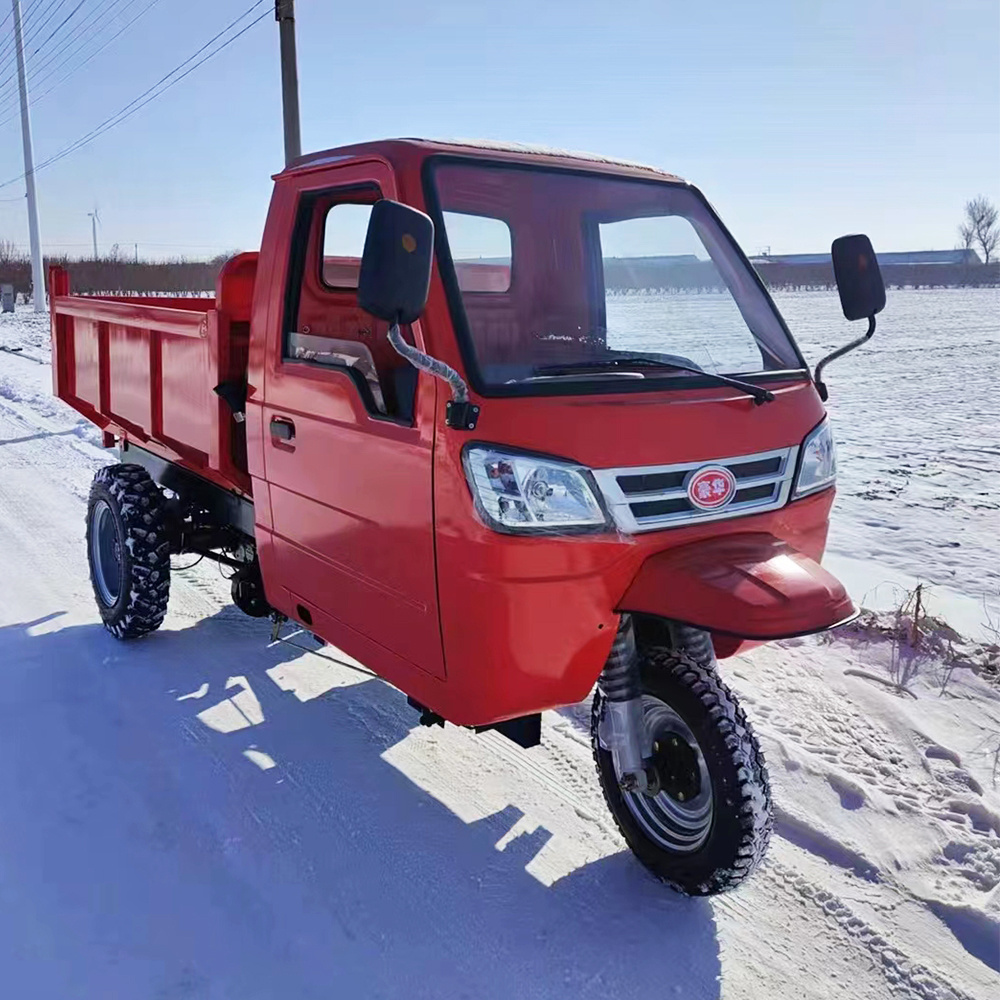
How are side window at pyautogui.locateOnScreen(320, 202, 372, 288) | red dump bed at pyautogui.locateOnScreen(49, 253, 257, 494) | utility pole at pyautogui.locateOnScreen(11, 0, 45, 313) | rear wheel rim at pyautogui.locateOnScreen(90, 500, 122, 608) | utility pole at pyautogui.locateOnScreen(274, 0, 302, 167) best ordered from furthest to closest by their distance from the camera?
utility pole at pyautogui.locateOnScreen(11, 0, 45, 313) → utility pole at pyautogui.locateOnScreen(274, 0, 302, 167) → rear wheel rim at pyautogui.locateOnScreen(90, 500, 122, 608) → red dump bed at pyautogui.locateOnScreen(49, 253, 257, 494) → side window at pyautogui.locateOnScreen(320, 202, 372, 288)

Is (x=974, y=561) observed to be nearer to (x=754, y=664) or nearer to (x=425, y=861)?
(x=754, y=664)

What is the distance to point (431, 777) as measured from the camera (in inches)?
143

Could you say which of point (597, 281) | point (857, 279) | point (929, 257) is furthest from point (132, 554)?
point (929, 257)

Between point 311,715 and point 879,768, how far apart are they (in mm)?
2271

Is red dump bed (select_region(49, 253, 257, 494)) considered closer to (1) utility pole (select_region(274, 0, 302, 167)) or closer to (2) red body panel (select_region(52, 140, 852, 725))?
(2) red body panel (select_region(52, 140, 852, 725))

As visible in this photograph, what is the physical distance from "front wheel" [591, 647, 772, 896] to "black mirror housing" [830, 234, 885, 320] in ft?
4.82

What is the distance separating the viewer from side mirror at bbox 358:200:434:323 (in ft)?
7.91

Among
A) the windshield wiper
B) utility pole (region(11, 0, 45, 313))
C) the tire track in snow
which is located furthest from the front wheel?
utility pole (region(11, 0, 45, 313))

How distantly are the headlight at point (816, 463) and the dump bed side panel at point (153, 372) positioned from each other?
90.1 inches

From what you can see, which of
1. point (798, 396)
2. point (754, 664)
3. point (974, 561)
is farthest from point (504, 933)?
point (974, 561)

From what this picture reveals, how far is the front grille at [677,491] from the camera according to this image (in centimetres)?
272

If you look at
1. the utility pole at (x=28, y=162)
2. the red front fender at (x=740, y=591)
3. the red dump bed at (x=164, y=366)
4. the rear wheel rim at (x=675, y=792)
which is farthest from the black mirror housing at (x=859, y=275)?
the utility pole at (x=28, y=162)

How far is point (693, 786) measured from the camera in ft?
9.78

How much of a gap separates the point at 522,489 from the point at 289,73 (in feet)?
33.7
